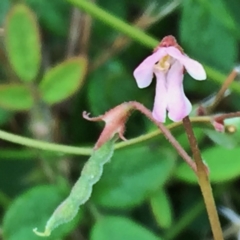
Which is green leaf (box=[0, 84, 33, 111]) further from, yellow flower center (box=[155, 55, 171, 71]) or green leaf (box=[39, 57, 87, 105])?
yellow flower center (box=[155, 55, 171, 71])

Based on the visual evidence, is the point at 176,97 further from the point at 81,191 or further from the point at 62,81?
the point at 62,81

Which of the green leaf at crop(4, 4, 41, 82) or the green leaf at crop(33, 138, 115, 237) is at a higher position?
the green leaf at crop(4, 4, 41, 82)

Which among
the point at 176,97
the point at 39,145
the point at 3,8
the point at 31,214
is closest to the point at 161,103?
the point at 176,97

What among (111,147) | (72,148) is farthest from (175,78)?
(72,148)

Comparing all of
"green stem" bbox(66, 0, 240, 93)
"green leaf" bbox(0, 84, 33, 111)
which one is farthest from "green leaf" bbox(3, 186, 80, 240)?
"green stem" bbox(66, 0, 240, 93)

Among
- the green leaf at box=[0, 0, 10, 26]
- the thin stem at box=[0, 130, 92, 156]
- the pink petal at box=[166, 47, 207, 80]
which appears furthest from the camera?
the green leaf at box=[0, 0, 10, 26]

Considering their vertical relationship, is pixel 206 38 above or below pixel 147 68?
above

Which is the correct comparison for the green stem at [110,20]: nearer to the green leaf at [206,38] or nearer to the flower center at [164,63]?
the green leaf at [206,38]
